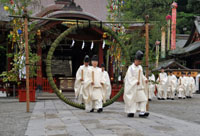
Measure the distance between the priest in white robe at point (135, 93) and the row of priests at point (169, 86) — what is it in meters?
8.25

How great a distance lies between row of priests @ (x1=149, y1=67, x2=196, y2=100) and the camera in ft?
56.3

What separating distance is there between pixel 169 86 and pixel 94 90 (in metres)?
10.1

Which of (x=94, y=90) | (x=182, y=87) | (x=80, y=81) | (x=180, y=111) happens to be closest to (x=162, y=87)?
(x=182, y=87)

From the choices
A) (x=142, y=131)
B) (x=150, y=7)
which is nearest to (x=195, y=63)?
(x=150, y=7)

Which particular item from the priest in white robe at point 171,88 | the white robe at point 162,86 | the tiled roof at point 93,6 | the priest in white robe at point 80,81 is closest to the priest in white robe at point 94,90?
the priest in white robe at point 80,81

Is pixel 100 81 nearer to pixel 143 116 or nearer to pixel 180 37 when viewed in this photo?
pixel 143 116

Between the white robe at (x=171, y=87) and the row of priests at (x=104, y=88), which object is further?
the white robe at (x=171, y=87)

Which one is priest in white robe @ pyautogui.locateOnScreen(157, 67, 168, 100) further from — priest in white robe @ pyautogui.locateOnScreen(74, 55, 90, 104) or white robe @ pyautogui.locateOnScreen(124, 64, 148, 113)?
white robe @ pyautogui.locateOnScreen(124, 64, 148, 113)

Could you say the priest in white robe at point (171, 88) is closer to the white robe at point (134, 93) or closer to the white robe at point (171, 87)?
the white robe at point (171, 87)

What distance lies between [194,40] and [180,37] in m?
7.78

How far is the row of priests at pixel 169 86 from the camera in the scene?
1717 centimetres

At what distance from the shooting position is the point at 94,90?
28.5 ft

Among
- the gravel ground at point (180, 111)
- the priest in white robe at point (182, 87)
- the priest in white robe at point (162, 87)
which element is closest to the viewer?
the gravel ground at point (180, 111)

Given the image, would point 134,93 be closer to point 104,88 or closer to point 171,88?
point 104,88
